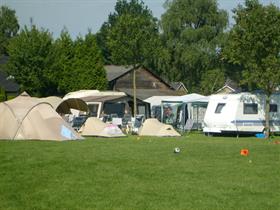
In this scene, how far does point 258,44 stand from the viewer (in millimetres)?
27609

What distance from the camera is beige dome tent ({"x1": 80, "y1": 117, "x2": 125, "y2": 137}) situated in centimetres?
Answer: 2533

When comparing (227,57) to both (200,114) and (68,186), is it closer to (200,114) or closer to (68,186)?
(200,114)

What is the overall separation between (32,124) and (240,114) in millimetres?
10981

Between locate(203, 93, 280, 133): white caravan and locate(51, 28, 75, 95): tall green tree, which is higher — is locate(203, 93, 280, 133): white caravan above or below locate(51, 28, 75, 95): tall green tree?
below

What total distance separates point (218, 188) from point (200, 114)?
2620 cm

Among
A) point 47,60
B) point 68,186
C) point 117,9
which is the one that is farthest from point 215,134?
point 117,9

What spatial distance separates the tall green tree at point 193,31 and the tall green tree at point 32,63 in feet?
50.0

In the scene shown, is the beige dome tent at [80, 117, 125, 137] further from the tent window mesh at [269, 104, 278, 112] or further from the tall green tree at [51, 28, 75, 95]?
the tall green tree at [51, 28, 75, 95]

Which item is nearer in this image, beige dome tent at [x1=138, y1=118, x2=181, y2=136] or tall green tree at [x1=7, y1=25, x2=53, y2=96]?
beige dome tent at [x1=138, y1=118, x2=181, y2=136]

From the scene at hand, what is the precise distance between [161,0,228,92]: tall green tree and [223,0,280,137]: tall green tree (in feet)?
84.2

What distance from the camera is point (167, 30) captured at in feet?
183

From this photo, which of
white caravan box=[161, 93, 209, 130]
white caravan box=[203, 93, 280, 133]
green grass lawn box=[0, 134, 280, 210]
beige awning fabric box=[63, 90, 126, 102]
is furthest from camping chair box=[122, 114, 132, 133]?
green grass lawn box=[0, 134, 280, 210]

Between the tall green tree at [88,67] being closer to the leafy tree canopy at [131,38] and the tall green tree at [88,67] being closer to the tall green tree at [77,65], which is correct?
the tall green tree at [77,65]

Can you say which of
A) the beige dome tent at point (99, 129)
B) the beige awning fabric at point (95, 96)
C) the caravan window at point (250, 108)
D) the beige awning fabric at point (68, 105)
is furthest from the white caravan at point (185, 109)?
the beige dome tent at point (99, 129)
